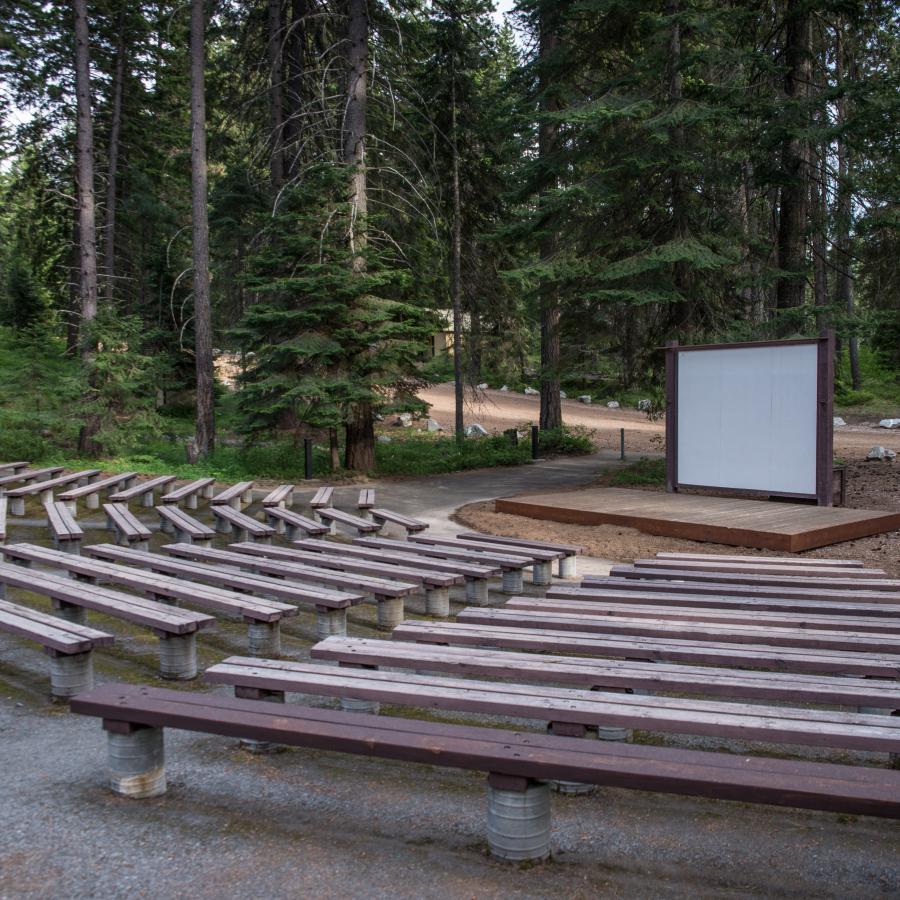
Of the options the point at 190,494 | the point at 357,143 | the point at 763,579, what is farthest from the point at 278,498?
the point at 357,143

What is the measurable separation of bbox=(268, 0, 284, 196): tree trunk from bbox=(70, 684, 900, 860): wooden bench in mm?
19606

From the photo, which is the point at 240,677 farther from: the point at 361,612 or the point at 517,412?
the point at 517,412

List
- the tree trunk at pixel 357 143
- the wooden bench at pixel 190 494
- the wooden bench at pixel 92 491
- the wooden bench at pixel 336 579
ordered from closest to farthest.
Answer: the wooden bench at pixel 336 579
the wooden bench at pixel 92 491
the wooden bench at pixel 190 494
the tree trunk at pixel 357 143

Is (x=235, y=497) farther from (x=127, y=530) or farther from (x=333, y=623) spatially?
(x=333, y=623)

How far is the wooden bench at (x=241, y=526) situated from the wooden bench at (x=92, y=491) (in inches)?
72.8

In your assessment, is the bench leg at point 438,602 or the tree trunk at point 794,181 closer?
the bench leg at point 438,602

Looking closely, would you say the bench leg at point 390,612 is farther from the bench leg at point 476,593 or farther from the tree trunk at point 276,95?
the tree trunk at point 276,95

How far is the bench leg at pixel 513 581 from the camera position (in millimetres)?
8289

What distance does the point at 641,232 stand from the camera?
1745 cm

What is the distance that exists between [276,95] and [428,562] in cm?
1850

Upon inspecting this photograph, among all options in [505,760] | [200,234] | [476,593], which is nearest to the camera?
[505,760]

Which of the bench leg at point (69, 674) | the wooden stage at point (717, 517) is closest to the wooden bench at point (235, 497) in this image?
the wooden stage at point (717, 517)

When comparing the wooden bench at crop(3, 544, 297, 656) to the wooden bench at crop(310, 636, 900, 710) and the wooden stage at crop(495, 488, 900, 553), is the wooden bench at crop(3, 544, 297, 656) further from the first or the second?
the wooden stage at crop(495, 488, 900, 553)

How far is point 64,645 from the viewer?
455 centimetres
